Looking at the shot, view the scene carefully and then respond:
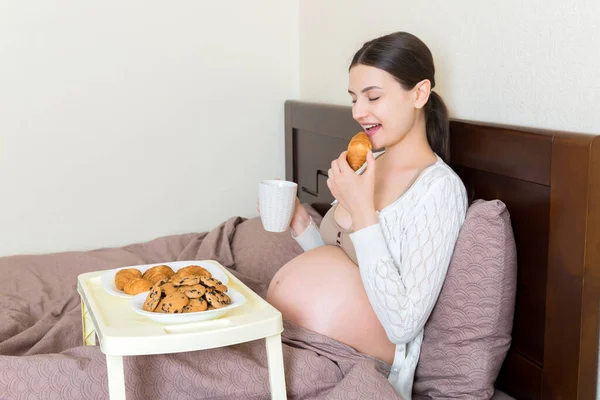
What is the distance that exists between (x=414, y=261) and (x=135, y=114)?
4.97 ft

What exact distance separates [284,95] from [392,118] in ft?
4.46

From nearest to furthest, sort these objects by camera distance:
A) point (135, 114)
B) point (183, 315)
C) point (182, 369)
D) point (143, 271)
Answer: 1. point (183, 315)
2. point (182, 369)
3. point (143, 271)
4. point (135, 114)

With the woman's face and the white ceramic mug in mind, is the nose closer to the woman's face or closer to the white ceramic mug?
the woman's face

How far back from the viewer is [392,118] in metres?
1.40

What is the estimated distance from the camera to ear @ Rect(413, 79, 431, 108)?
1.41 m

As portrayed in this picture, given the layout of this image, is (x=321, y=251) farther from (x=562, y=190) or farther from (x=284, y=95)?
(x=284, y=95)

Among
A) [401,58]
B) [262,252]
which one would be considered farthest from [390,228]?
[262,252]

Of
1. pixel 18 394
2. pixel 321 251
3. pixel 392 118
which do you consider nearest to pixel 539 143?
pixel 392 118

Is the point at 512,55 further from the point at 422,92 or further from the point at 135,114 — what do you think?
the point at 135,114

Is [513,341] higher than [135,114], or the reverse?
[135,114]

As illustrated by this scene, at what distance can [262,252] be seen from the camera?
203cm

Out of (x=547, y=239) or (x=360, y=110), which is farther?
(x=360, y=110)

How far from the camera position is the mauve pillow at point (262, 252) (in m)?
1.98

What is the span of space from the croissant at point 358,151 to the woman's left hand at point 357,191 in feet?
0.09
